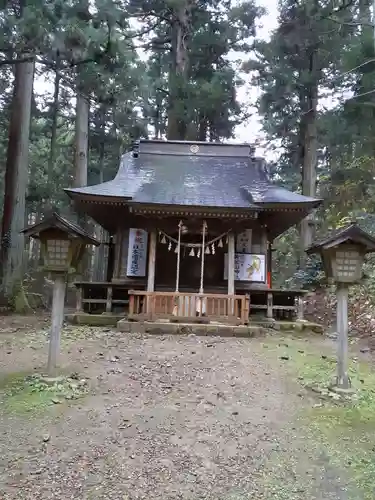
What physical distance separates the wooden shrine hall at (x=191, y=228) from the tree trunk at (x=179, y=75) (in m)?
3.62

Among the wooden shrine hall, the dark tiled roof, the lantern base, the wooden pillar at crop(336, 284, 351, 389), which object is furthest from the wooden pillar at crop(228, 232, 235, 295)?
the lantern base

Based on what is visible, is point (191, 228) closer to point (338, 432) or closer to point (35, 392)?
point (35, 392)

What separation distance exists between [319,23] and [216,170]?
6.87 meters

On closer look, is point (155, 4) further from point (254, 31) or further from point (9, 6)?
point (9, 6)

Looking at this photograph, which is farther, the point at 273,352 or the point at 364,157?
the point at 364,157

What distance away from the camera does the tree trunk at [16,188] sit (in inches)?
440

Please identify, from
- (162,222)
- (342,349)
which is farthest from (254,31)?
(342,349)

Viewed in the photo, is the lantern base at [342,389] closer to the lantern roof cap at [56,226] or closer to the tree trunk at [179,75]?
the lantern roof cap at [56,226]

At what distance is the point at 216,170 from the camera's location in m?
12.9

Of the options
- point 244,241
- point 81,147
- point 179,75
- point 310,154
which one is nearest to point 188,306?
point 244,241

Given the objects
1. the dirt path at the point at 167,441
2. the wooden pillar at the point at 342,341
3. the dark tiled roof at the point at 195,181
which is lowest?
the dirt path at the point at 167,441

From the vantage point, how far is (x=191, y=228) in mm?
10930

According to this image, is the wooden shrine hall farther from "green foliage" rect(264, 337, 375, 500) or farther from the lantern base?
the lantern base

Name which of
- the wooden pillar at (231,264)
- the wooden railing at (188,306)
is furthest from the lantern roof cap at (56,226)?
the wooden pillar at (231,264)
